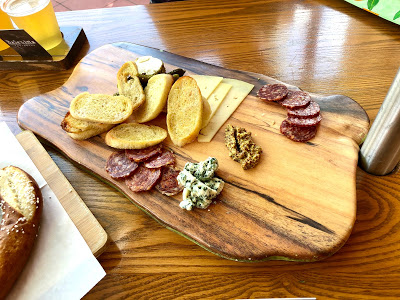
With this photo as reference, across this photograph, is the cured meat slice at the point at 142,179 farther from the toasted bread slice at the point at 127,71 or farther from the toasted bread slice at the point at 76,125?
the toasted bread slice at the point at 127,71

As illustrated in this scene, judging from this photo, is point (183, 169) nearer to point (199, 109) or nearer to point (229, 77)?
point (199, 109)

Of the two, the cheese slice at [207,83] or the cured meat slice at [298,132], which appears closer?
the cured meat slice at [298,132]

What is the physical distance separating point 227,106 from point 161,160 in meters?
0.39

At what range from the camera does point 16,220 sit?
1010 mm

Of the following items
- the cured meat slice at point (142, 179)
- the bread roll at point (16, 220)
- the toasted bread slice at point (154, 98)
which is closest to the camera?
the bread roll at point (16, 220)

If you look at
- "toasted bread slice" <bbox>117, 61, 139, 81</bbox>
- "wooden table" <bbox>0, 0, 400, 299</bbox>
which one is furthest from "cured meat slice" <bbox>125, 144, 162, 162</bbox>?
"toasted bread slice" <bbox>117, 61, 139, 81</bbox>

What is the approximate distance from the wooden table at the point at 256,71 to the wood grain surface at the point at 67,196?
0.18 ft

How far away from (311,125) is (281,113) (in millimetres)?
151

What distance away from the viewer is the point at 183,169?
1171mm

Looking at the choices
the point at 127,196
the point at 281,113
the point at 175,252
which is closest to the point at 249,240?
the point at 175,252

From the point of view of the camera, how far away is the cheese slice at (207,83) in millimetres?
1436

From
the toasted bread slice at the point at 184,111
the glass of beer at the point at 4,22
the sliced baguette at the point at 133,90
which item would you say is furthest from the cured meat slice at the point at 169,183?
the glass of beer at the point at 4,22

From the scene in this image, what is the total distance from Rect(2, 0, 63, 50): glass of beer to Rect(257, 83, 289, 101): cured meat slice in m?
1.24

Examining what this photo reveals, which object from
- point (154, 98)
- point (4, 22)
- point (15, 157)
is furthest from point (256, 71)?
point (4, 22)
